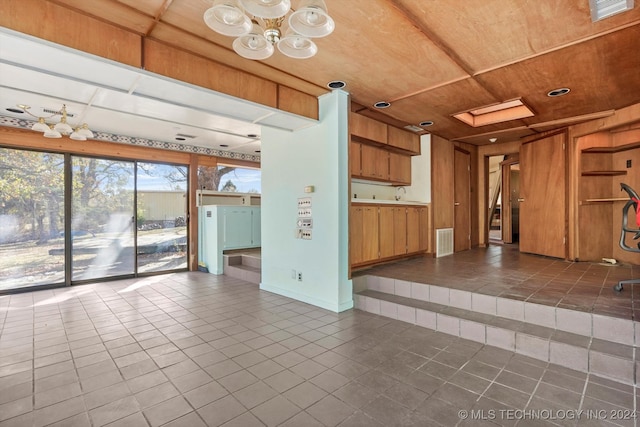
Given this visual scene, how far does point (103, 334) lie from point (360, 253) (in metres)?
3.12

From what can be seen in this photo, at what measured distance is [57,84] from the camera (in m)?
3.01

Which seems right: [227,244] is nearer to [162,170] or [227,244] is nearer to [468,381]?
[162,170]

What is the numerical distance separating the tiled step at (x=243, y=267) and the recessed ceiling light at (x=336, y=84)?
3.28 m

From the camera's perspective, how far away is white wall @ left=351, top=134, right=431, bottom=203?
223 inches

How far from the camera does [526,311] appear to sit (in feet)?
9.39

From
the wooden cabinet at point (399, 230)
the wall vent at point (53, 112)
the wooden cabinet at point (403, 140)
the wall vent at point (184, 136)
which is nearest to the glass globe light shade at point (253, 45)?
the wooden cabinet at point (403, 140)

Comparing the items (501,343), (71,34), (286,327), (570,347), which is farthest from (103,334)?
(570,347)

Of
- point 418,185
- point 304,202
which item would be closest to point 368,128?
point 304,202

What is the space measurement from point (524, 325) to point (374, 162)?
3.11 metres

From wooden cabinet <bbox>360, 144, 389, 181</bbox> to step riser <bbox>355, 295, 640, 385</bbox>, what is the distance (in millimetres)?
2210

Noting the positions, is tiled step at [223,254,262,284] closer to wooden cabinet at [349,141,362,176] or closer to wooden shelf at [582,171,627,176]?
wooden cabinet at [349,141,362,176]

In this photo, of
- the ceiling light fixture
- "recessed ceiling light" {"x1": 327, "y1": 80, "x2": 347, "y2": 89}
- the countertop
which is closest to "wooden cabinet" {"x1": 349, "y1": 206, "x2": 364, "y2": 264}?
the countertop

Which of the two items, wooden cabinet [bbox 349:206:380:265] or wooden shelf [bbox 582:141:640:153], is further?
wooden shelf [bbox 582:141:640:153]

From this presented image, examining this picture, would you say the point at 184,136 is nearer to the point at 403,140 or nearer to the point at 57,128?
the point at 57,128
